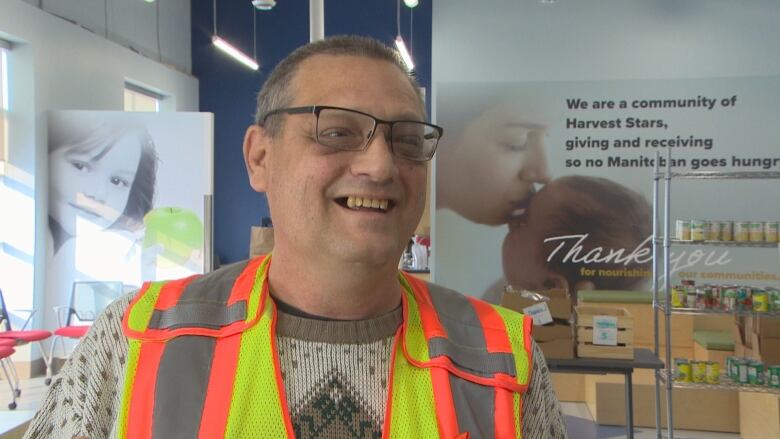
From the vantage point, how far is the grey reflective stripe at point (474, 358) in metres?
1.06

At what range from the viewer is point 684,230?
14.5 feet

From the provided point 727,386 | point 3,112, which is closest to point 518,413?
point 727,386

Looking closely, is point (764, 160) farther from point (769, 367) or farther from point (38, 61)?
point (38, 61)

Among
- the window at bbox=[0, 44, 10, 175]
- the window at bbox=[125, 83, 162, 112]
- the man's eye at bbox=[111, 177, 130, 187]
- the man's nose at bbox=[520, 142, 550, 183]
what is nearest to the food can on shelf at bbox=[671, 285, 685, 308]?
the man's nose at bbox=[520, 142, 550, 183]

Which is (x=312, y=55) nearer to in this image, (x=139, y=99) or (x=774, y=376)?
(x=774, y=376)

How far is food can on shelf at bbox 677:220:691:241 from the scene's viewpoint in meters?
4.41

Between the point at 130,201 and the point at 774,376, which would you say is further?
the point at 130,201

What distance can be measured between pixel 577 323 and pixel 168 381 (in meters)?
3.16

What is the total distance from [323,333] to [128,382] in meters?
0.29

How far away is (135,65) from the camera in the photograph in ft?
31.5

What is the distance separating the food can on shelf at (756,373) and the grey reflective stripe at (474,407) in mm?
3796

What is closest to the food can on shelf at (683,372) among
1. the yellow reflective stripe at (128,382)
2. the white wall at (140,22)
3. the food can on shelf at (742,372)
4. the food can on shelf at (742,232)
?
the food can on shelf at (742,372)

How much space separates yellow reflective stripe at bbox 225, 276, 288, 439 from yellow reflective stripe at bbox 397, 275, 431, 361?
201mm

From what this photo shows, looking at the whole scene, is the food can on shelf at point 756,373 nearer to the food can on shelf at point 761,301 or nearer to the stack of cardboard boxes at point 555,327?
the food can on shelf at point 761,301
